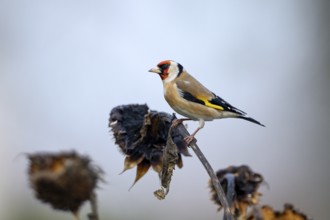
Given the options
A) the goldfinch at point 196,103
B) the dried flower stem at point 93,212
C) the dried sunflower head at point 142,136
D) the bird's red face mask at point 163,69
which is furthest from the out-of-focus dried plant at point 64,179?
the bird's red face mask at point 163,69

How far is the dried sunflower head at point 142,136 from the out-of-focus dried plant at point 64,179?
58 centimetres

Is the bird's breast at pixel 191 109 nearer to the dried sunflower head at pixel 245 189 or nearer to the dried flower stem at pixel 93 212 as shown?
the dried sunflower head at pixel 245 189

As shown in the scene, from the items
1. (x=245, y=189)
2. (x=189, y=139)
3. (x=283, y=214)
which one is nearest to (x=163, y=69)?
(x=245, y=189)

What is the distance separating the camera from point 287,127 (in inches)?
341

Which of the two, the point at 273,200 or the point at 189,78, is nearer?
the point at 189,78

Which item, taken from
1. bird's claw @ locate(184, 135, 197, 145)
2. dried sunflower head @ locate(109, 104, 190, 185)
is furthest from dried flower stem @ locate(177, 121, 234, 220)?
dried sunflower head @ locate(109, 104, 190, 185)

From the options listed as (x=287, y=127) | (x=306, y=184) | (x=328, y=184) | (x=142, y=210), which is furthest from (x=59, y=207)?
(x=287, y=127)

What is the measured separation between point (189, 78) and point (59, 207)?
2.58 m

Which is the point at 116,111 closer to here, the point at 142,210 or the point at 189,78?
the point at 189,78

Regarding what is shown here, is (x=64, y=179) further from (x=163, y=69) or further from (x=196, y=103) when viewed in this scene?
(x=163, y=69)

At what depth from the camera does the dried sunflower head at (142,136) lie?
6.91ft

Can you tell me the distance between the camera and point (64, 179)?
145 cm

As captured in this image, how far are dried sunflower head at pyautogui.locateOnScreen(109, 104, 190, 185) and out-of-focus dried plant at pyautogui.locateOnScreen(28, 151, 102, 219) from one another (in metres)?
0.58

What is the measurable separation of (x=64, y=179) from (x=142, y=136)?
28.0 inches
